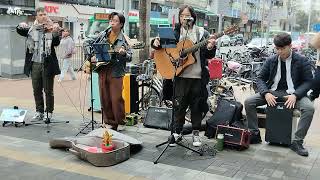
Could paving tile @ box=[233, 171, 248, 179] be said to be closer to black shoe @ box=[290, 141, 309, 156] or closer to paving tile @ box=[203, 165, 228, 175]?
paving tile @ box=[203, 165, 228, 175]

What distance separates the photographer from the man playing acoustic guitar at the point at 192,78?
571 centimetres

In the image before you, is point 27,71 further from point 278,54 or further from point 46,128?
point 278,54

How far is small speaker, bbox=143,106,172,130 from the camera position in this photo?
22.5 ft

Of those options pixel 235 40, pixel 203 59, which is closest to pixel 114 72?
pixel 203 59

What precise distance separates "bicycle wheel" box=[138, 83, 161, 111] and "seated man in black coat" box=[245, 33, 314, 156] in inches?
90.3

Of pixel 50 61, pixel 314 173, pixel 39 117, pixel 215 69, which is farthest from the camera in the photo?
pixel 215 69

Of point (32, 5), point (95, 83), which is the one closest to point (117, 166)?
point (95, 83)

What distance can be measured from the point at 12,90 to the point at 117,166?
6.67 m

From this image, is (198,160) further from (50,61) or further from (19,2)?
(19,2)

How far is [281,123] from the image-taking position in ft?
19.4

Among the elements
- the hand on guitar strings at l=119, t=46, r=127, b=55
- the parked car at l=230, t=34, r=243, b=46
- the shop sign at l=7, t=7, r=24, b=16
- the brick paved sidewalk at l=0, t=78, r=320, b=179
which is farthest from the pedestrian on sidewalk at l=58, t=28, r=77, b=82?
the parked car at l=230, t=34, r=243, b=46

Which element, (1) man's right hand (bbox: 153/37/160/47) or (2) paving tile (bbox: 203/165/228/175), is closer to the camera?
(2) paving tile (bbox: 203/165/228/175)

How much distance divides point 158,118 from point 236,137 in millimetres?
1601

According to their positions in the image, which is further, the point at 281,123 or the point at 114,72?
the point at 114,72
